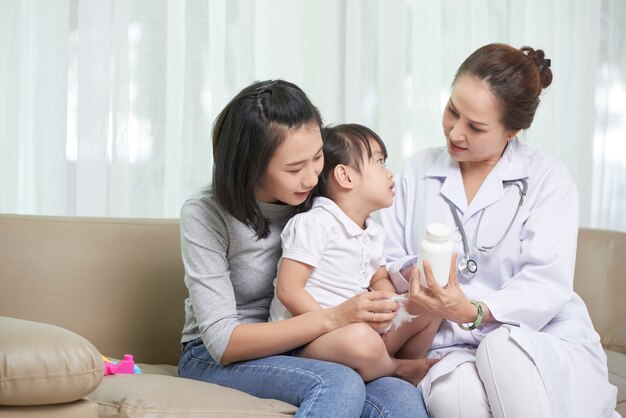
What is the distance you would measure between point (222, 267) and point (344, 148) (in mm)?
436

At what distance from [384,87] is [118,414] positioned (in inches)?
80.4

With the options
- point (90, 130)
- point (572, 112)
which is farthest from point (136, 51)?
point (572, 112)

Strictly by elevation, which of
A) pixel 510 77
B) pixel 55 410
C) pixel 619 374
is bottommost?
pixel 619 374

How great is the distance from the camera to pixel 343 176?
2.00 metres

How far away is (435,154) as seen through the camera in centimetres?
228

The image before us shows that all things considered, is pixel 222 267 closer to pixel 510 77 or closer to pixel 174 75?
pixel 510 77

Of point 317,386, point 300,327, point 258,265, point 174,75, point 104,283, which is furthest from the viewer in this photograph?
point 174,75

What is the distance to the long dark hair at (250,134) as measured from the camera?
70.4 inches

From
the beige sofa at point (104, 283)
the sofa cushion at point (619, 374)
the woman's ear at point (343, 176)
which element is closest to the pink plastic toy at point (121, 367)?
the beige sofa at point (104, 283)

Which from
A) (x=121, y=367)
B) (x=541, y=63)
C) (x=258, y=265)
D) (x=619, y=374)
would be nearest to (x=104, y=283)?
(x=121, y=367)

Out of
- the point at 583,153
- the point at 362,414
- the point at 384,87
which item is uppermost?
the point at 384,87

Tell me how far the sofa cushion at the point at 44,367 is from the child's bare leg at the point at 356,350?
47 cm

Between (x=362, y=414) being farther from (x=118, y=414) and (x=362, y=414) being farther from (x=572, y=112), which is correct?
(x=572, y=112)

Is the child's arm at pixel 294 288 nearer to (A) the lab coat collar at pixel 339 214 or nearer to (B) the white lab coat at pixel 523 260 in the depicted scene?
(A) the lab coat collar at pixel 339 214
